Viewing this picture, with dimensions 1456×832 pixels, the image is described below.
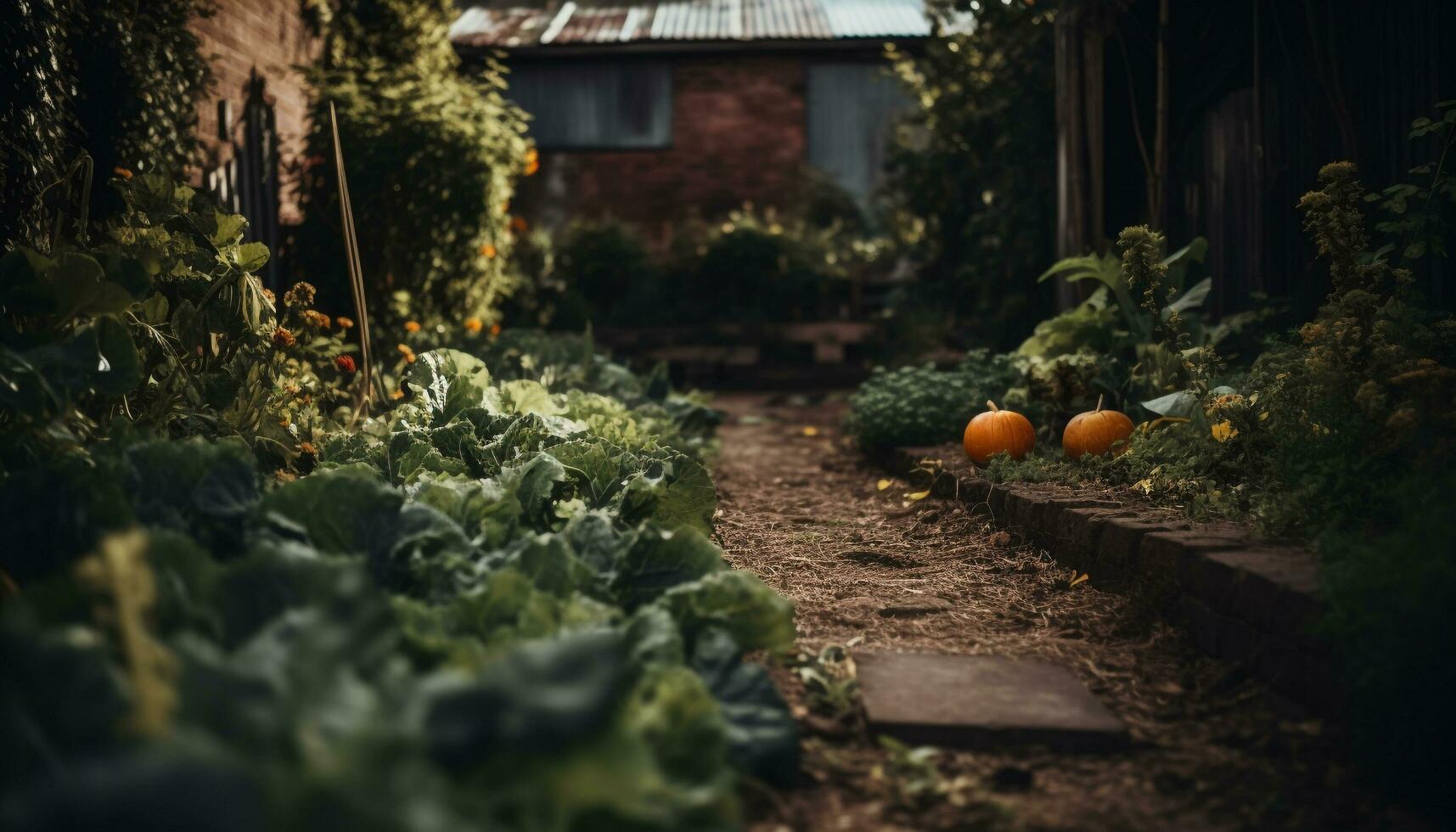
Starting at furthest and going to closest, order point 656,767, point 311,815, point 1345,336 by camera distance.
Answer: point 1345,336 → point 656,767 → point 311,815

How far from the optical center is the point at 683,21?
12.1m

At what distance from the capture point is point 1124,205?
5684 millimetres

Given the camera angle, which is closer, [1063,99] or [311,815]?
[311,815]

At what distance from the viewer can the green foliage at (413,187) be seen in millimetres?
6090

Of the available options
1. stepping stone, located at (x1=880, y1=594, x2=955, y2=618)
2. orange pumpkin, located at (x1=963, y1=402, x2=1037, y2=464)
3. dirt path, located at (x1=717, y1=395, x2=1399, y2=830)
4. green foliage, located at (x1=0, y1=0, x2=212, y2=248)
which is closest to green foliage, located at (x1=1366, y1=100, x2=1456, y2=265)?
orange pumpkin, located at (x1=963, y1=402, x2=1037, y2=464)

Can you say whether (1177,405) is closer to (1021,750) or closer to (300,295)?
(1021,750)

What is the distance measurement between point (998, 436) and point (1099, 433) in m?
0.45

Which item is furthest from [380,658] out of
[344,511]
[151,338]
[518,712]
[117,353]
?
[151,338]

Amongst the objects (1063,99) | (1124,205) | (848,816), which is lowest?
(848,816)

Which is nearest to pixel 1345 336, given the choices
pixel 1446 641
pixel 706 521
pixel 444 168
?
pixel 1446 641

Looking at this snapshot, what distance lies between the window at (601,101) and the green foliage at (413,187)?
5.30 m

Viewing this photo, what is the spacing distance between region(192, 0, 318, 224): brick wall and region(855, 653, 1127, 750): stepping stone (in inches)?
174

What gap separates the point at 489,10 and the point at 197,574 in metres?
12.6

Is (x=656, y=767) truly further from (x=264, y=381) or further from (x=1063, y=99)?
(x=1063, y=99)
